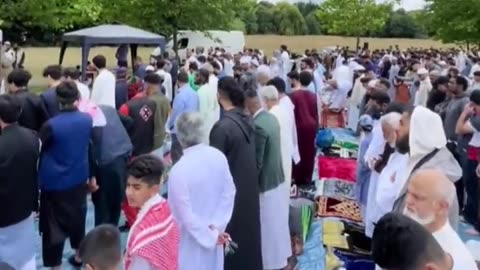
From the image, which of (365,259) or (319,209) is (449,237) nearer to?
(365,259)

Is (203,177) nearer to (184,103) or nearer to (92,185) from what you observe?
(92,185)

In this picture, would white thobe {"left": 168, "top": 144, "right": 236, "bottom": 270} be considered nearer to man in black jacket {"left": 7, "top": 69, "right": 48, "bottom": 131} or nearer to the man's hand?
the man's hand

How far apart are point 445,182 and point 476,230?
20.0ft

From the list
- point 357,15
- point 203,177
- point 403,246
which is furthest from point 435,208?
point 357,15

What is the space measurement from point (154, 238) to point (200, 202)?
110cm

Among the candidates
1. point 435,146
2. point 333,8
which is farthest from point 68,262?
point 333,8

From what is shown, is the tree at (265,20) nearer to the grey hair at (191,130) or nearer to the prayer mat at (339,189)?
the prayer mat at (339,189)

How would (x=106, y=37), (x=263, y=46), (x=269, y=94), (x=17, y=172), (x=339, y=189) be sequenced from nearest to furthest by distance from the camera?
(x=17, y=172), (x=269, y=94), (x=339, y=189), (x=106, y=37), (x=263, y=46)

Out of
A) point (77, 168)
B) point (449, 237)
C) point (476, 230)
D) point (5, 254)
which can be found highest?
point (449, 237)

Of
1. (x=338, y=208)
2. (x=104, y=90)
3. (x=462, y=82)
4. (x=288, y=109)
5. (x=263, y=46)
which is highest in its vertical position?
(x=462, y=82)

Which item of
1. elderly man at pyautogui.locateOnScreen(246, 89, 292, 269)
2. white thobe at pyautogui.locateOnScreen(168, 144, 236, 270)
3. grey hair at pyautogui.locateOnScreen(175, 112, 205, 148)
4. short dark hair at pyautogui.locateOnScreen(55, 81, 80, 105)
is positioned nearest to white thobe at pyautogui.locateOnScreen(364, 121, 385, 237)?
elderly man at pyautogui.locateOnScreen(246, 89, 292, 269)

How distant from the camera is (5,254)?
6.05 metres

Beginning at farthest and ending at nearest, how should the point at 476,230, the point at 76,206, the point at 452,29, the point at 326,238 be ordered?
1. the point at 452,29
2. the point at 476,230
3. the point at 326,238
4. the point at 76,206

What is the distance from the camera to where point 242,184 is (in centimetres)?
629
